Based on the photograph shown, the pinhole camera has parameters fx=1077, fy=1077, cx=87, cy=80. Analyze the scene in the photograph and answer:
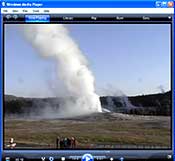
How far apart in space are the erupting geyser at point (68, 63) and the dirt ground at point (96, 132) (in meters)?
0.04

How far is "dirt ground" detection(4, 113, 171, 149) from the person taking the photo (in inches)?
123

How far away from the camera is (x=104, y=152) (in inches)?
122

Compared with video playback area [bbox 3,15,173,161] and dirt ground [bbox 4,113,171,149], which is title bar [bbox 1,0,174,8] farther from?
dirt ground [bbox 4,113,171,149]

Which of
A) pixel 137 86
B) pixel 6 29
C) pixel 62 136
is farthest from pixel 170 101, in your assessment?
pixel 6 29

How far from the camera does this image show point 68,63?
3.17 m

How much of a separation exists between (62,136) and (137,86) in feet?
0.87

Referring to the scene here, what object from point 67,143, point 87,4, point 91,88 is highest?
point 87,4

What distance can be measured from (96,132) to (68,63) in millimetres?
224

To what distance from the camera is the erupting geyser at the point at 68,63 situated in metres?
3.14

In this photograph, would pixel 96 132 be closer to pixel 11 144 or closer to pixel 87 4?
pixel 11 144

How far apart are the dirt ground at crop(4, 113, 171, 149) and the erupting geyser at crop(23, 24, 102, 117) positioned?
4cm

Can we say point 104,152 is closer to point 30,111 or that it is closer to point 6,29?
point 30,111

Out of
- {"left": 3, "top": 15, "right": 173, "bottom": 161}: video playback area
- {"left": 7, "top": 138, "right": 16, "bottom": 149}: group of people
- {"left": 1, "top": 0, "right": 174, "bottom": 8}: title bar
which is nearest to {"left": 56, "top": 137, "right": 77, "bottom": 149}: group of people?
{"left": 3, "top": 15, "right": 173, "bottom": 161}: video playback area

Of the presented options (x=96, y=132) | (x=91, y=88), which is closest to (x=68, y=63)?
(x=91, y=88)
